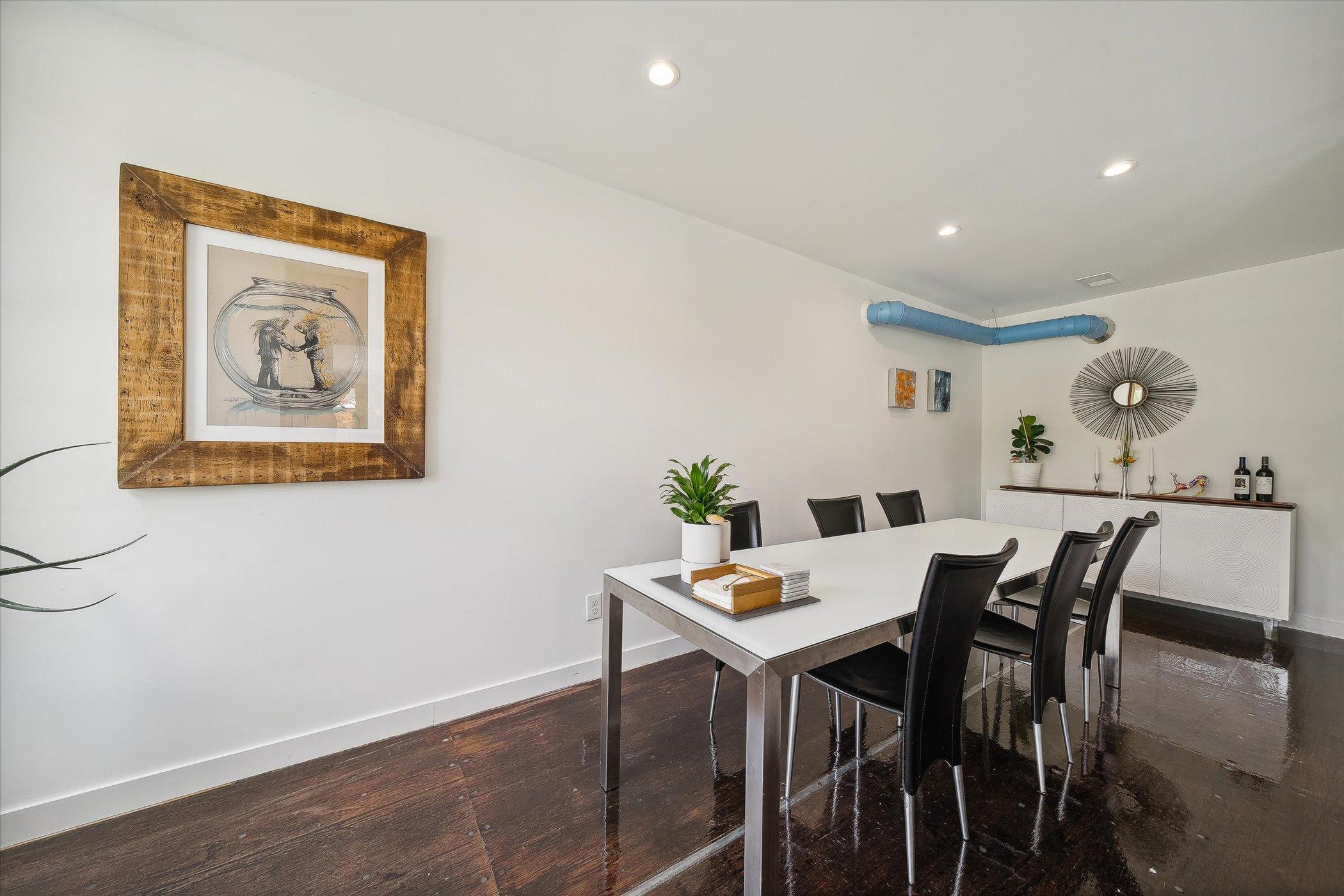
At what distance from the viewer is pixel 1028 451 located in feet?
15.9

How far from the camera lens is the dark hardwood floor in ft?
4.84

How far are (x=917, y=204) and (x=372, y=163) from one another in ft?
9.28

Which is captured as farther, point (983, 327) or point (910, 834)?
point (983, 327)

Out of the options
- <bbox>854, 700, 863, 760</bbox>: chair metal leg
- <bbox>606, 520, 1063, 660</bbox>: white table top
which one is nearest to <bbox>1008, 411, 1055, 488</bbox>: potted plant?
<bbox>606, 520, 1063, 660</bbox>: white table top

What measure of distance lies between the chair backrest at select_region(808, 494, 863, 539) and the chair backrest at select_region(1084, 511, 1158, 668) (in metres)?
1.14

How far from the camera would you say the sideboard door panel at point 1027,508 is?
4.43 metres

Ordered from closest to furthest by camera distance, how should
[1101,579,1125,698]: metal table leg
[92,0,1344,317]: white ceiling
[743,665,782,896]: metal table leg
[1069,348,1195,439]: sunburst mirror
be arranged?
[743,665,782,896]: metal table leg < [92,0,1344,317]: white ceiling < [1101,579,1125,698]: metal table leg < [1069,348,1195,439]: sunburst mirror

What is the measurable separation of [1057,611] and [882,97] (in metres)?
2.13

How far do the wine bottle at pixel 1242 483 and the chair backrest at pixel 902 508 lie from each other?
101 inches

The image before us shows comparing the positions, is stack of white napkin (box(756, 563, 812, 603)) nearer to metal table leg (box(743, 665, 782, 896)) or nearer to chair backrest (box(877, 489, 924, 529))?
metal table leg (box(743, 665, 782, 896))

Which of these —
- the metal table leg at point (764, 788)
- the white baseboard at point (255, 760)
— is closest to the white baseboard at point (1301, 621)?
the metal table leg at point (764, 788)

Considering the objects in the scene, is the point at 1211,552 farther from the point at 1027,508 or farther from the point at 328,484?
the point at 328,484

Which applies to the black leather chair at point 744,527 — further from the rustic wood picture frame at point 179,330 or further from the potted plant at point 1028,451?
the potted plant at point 1028,451

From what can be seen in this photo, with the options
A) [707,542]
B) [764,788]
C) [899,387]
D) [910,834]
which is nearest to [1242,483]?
[899,387]
